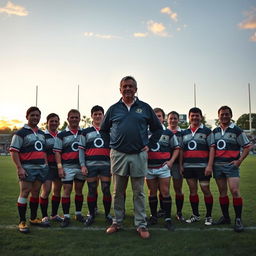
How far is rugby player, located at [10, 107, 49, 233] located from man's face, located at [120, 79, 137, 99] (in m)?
1.68

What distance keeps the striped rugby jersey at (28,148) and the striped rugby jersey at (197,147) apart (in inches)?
103

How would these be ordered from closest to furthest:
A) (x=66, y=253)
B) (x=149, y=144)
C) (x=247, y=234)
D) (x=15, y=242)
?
(x=66, y=253) < (x=15, y=242) < (x=247, y=234) < (x=149, y=144)

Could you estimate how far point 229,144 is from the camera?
490 centimetres

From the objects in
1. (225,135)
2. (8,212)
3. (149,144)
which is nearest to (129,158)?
(149,144)

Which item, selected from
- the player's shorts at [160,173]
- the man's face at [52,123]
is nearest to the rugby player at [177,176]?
the player's shorts at [160,173]

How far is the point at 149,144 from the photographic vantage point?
470 cm

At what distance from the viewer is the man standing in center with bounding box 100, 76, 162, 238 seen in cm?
425

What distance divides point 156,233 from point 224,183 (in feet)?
5.14

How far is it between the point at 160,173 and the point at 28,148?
2.34m

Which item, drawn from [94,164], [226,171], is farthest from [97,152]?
[226,171]

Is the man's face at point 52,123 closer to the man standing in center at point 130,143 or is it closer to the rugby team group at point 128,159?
the rugby team group at point 128,159

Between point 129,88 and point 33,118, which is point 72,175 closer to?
point 33,118

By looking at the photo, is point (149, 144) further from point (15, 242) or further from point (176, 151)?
point (15, 242)

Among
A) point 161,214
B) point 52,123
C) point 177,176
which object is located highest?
point 52,123
